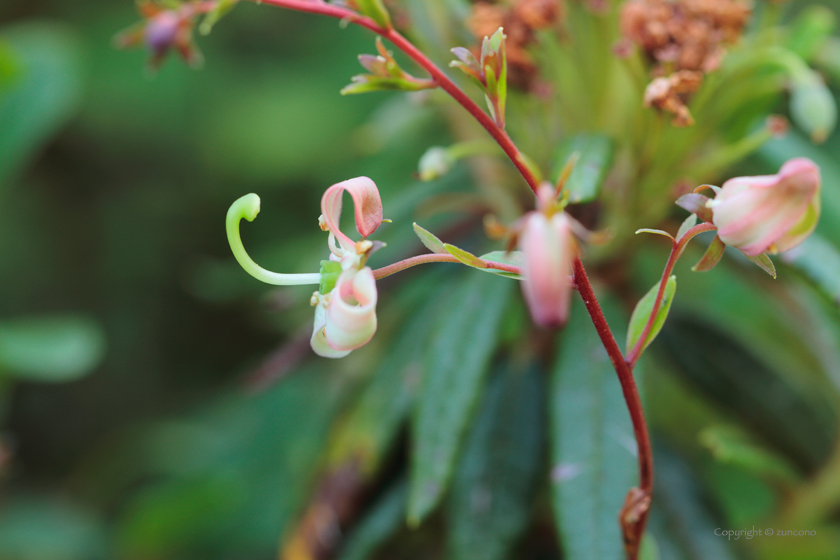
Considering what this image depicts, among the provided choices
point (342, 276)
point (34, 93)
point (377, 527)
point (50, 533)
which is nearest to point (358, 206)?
point (342, 276)

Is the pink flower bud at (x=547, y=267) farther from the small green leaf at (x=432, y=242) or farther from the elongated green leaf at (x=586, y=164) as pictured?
the elongated green leaf at (x=586, y=164)

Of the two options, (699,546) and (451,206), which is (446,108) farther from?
(699,546)

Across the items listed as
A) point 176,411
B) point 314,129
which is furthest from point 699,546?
point 176,411

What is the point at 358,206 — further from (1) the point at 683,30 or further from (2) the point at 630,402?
(1) the point at 683,30

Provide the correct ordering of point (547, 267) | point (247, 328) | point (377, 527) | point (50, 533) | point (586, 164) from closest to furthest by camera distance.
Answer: point (547, 267), point (586, 164), point (377, 527), point (50, 533), point (247, 328)

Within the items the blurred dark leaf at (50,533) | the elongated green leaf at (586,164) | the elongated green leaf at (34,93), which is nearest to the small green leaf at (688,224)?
the elongated green leaf at (586,164)

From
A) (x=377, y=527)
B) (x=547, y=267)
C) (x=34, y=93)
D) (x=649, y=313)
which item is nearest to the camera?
(x=547, y=267)

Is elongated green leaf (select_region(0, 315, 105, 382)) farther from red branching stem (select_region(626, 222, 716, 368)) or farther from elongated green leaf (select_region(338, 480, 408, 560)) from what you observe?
red branching stem (select_region(626, 222, 716, 368))
